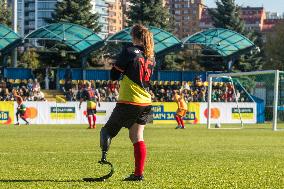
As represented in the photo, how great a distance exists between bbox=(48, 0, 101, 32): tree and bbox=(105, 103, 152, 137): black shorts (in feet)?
200

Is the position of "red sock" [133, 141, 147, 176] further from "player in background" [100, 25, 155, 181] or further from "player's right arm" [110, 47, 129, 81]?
"player's right arm" [110, 47, 129, 81]

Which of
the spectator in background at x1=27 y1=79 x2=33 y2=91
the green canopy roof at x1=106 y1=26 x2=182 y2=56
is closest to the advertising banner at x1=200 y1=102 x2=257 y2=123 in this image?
the green canopy roof at x1=106 y1=26 x2=182 y2=56

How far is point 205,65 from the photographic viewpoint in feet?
244

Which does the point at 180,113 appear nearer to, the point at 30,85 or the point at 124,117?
the point at 30,85

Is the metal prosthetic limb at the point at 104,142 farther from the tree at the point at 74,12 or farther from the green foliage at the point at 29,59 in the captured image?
the green foliage at the point at 29,59

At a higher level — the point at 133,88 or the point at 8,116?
the point at 133,88

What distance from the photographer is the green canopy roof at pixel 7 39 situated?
4969cm

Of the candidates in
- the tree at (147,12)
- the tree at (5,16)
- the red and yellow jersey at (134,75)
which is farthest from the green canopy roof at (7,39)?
the red and yellow jersey at (134,75)

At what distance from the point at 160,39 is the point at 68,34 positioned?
6767 mm

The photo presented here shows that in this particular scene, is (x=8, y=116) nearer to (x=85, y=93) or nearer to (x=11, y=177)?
(x=85, y=93)

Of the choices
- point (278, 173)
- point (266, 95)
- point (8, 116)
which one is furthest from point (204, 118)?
point (278, 173)

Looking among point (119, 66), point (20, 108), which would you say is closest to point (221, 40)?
point (20, 108)

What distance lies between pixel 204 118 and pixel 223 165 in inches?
1325

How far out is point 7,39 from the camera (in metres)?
51.5
